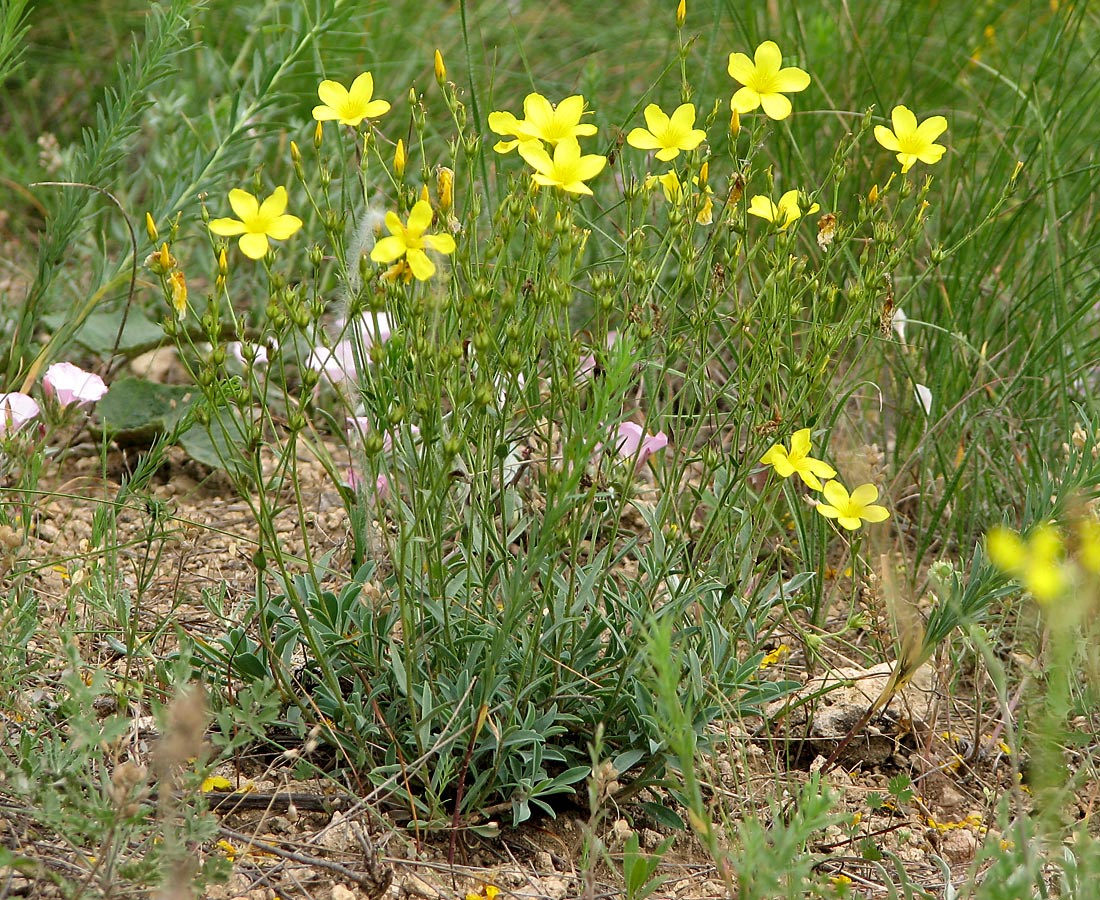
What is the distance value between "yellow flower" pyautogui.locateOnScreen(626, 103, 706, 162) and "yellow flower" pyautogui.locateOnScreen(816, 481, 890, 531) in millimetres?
530

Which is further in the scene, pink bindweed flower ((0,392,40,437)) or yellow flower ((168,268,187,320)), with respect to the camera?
pink bindweed flower ((0,392,40,437))

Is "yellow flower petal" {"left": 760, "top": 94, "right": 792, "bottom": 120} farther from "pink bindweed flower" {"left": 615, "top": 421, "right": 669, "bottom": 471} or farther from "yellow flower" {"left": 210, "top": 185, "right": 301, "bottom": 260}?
"yellow flower" {"left": 210, "top": 185, "right": 301, "bottom": 260}

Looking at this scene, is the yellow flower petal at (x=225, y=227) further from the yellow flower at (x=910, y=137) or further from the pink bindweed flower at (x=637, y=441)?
the yellow flower at (x=910, y=137)

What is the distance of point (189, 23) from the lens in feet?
8.13

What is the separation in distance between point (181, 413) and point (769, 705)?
137 centimetres

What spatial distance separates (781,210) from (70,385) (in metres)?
1.42

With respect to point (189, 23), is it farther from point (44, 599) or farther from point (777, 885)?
point (777, 885)

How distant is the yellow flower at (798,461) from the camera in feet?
5.42

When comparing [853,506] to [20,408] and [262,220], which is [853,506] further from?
[20,408]

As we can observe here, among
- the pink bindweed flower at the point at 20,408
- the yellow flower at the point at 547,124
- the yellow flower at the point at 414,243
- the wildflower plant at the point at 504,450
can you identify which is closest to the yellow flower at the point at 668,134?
the wildflower plant at the point at 504,450

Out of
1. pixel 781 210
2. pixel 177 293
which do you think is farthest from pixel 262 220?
pixel 781 210

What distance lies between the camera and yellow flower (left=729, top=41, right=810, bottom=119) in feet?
5.68

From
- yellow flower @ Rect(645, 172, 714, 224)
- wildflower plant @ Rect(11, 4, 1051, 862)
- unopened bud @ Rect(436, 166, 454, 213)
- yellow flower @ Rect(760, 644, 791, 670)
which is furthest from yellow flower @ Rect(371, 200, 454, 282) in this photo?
yellow flower @ Rect(760, 644, 791, 670)

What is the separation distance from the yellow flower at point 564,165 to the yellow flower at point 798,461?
44 centimetres
